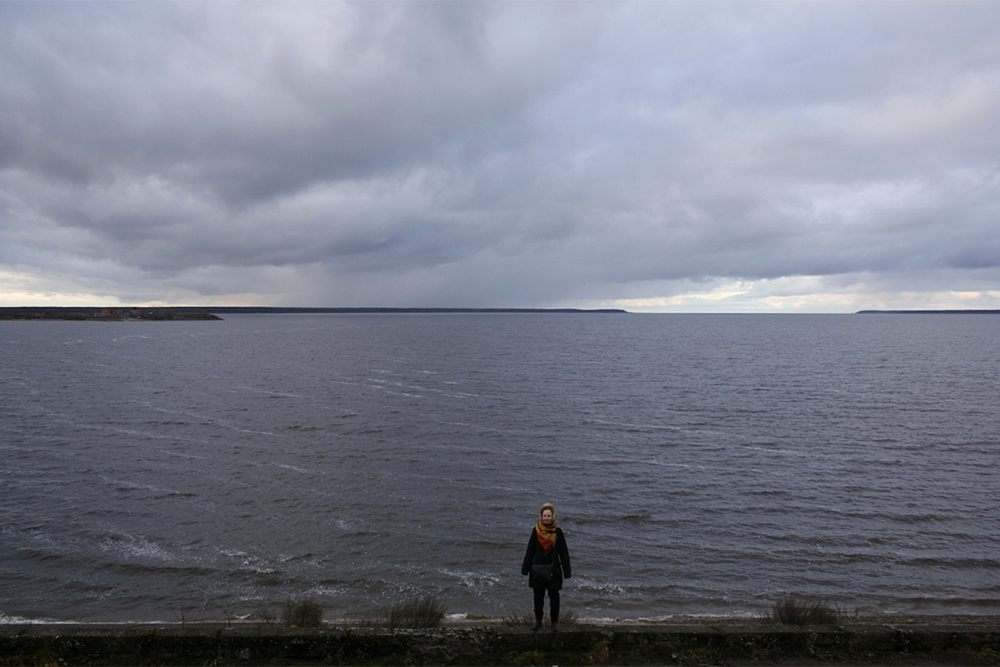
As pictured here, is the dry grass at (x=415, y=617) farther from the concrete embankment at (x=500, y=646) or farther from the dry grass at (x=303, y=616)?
the concrete embankment at (x=500, y=646)

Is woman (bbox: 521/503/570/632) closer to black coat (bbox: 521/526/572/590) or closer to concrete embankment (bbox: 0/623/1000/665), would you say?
black coat (bbox: 521/526/572/590)

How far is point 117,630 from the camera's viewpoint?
29.0 ft

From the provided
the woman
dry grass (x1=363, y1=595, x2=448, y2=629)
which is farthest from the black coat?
dry grass (x1=363, y1=595, x2=448, y2=629)

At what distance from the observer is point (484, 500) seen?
65.8ft

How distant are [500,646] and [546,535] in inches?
67.2

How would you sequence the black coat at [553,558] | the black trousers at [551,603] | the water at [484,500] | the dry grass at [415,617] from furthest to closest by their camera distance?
the water at [484,500]
the dry grass at [415,617]
the black coat at [553,558]
the black trousers at [551,603]

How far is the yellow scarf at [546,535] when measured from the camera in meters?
9.49

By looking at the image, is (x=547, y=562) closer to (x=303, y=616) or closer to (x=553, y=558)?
(x=553, y=558)

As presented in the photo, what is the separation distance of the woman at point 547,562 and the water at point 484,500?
159 inches

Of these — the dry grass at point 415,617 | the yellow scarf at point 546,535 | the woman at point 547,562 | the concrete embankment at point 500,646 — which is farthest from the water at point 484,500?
the yellow scarf at point 546,535

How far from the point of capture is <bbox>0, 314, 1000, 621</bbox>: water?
1400 centimetres

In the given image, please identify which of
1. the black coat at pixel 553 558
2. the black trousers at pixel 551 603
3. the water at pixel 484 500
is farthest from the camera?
the water at pixel 484 500

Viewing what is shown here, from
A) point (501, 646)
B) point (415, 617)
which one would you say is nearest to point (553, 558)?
point (501, 646)

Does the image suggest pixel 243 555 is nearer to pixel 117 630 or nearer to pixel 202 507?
pixel 202 507
